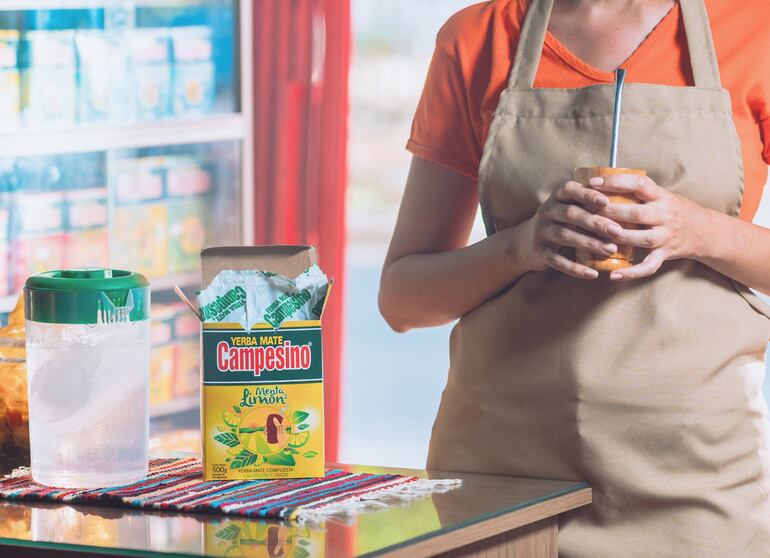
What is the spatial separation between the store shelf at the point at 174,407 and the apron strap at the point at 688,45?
8.35ft

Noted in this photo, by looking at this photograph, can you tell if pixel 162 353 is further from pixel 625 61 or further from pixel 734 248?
pixel 734 248

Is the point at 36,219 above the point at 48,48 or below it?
below

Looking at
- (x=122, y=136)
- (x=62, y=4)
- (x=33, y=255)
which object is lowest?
(x=33, y=255)

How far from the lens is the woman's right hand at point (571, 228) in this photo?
55.4 inches

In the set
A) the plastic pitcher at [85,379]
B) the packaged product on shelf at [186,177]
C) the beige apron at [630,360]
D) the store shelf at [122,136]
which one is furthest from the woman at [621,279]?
the packaged product on shelf at [186,177]

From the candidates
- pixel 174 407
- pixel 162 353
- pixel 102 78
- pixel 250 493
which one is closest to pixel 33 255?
pixel 102 78

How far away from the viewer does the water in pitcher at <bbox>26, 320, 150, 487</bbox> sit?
54.6 inches

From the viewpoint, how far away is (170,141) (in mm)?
3873

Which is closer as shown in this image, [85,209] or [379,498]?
[379,498]

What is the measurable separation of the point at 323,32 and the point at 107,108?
2.72ft

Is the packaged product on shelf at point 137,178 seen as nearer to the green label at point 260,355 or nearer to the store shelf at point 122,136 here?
the store shelf at point 122,136

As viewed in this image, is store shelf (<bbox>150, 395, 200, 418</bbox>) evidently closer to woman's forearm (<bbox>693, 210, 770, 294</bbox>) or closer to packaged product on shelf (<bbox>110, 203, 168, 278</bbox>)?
packaged product on shelf (<bbox>110, 203, 168, 278</bbox>)

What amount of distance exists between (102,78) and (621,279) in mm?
2486

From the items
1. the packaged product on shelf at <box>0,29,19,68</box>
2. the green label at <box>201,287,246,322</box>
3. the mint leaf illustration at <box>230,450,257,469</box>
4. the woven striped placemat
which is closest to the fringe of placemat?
the woven striped placemat
